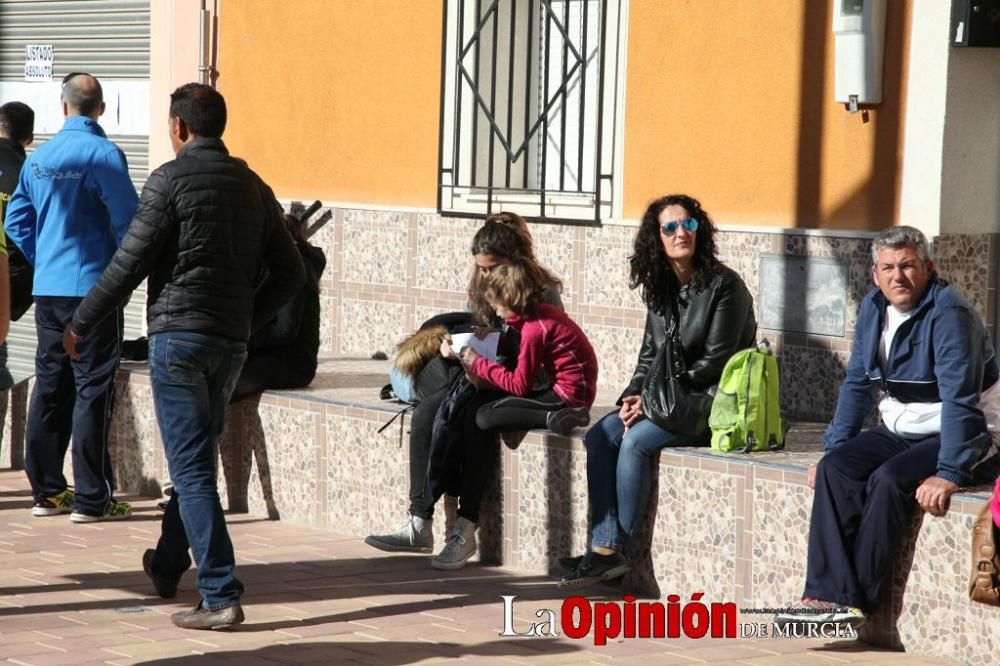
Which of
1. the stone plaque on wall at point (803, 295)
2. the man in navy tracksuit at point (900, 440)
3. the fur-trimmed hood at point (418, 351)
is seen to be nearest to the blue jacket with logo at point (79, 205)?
the fur-trimmed hood at point (418, 351)

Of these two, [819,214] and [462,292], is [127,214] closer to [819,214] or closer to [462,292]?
[462,292]

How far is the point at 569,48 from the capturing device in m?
10.1

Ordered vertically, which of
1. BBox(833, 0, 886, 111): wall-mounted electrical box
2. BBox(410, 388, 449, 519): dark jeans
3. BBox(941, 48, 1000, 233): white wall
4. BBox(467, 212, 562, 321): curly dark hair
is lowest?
BBox(410, 388, 449, 519): dark jeans

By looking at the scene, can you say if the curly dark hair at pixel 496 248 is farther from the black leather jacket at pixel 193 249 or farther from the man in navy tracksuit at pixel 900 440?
the man in navy tracksuit at pixel 900 440

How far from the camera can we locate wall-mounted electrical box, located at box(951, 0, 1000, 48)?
8094mm

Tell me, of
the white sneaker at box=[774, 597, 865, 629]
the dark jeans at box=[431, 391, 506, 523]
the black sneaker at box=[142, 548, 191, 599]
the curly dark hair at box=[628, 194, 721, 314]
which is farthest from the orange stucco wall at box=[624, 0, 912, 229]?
the black sneaker at box=[142, 548, 191, 599]

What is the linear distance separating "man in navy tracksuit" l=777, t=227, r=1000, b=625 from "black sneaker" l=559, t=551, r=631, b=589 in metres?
0.93

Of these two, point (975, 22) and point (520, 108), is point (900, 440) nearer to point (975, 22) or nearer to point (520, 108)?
point (975, 22)

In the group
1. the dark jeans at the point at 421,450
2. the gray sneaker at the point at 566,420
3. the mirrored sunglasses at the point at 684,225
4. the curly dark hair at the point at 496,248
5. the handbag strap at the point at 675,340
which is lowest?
the dark jeans at the point at 421,450

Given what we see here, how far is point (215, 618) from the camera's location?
6582 mm

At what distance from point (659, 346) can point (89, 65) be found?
7008 millimetres

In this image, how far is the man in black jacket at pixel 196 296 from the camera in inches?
257

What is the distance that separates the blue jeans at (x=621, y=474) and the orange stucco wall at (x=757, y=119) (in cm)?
185

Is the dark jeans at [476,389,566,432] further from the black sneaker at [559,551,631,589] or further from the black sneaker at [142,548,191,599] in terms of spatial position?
the black sneaker at [142,548,191,599]
